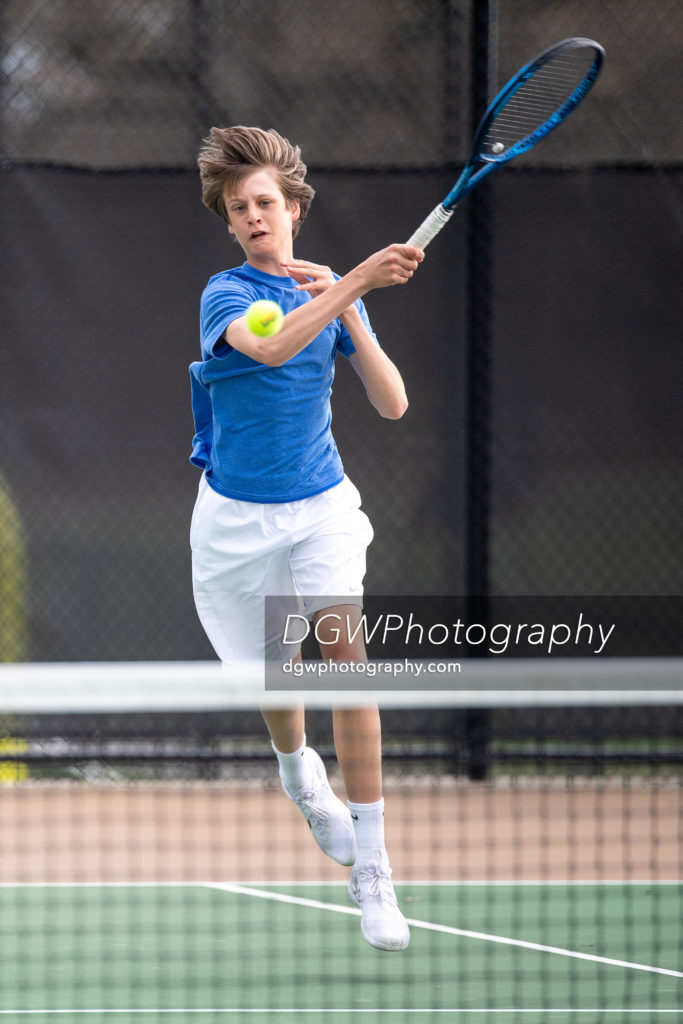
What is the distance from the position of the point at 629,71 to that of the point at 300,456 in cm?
257

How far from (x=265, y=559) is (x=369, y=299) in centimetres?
207

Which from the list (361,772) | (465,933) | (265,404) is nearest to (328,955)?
(465,933)

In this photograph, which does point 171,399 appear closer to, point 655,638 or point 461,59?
point 461,59

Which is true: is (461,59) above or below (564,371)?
above

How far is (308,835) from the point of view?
420 centimetres

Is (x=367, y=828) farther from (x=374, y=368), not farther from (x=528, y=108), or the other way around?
(x=528, y=108)

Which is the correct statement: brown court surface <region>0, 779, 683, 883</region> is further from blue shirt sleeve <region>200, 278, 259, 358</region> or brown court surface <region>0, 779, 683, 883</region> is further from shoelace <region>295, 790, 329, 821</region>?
blue shirt sleeve <region>200, 278, 259, 358</region>

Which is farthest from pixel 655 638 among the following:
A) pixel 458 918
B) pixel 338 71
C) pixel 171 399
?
pixel 338 71

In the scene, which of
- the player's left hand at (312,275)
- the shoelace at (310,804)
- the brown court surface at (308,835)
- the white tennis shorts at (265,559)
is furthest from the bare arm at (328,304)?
the brown court surface at (308,835)

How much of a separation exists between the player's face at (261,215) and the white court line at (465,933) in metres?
1.69

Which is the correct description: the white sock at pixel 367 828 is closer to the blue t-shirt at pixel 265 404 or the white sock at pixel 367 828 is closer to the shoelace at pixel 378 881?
the shoelace at pixel 378 881

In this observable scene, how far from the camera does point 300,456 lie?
8.55 feet

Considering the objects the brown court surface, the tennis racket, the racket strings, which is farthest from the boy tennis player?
the brown court surface

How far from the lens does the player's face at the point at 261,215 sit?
2.47 meters
